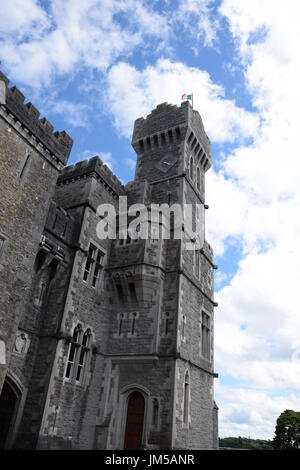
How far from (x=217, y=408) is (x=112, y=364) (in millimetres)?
8015

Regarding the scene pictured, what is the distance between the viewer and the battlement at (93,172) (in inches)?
757

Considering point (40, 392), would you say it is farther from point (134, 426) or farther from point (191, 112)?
point (191, 112)

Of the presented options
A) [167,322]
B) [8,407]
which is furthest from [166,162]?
[8,407]

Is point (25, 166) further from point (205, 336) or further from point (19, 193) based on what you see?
point (205, 336)

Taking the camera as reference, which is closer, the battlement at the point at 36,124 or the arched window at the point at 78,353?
the battlement at the point at 36,124

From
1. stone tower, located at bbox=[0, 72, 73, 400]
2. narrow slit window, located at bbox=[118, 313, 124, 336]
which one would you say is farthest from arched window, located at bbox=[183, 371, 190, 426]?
stone tower, located at bbox=[0, 72, 73, 400]

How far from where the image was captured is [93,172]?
1894cm

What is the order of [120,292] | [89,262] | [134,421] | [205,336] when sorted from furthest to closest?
1. [205,336]
2. [120,292]
3. [89,262]
4. [134,421]

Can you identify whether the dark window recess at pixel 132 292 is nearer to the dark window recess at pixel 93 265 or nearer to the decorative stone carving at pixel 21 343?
the dark window recess at pixel 93 265

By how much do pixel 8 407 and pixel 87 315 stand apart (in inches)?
191

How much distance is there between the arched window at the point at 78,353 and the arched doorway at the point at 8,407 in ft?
6.98

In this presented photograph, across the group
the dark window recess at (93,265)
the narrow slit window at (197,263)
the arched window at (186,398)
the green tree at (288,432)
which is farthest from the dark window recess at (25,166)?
the green tree at (288,432)

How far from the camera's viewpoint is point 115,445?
1562 cm
